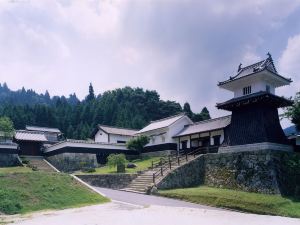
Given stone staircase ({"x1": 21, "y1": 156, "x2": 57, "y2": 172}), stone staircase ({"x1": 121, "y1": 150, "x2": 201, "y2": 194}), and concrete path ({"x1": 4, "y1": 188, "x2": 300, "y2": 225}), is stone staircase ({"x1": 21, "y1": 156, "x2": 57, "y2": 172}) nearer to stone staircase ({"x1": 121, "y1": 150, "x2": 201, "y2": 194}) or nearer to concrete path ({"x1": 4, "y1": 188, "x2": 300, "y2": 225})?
stone staircase ({"x1": 121, "y1": 150, "x2": 201, "y2": 194})

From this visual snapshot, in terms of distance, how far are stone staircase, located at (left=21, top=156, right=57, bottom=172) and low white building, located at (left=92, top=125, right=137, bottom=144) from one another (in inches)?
343

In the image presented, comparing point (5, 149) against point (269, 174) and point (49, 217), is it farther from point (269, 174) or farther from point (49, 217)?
point (269, 174)

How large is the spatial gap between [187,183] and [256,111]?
7701 millimetres

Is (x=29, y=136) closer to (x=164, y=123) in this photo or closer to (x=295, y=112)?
(x=164, y=123)

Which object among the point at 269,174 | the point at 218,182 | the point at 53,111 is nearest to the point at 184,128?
the point at 218,182

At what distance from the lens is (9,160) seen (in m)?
35.6

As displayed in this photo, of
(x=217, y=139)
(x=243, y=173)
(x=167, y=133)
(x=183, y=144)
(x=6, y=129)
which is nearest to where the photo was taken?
(x=243, y=173)

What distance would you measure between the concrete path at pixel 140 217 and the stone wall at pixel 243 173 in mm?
6633

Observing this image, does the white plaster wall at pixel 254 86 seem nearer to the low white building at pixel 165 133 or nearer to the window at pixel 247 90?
the window at pixel 247 90

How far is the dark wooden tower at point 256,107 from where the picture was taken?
26444 millimetres

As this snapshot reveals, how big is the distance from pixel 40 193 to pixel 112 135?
25819mm

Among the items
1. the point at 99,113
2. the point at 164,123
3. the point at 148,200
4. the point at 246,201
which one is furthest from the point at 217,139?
the point at 99,113

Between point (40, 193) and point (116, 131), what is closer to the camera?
point (40, 193)

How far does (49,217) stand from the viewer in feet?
54.5
